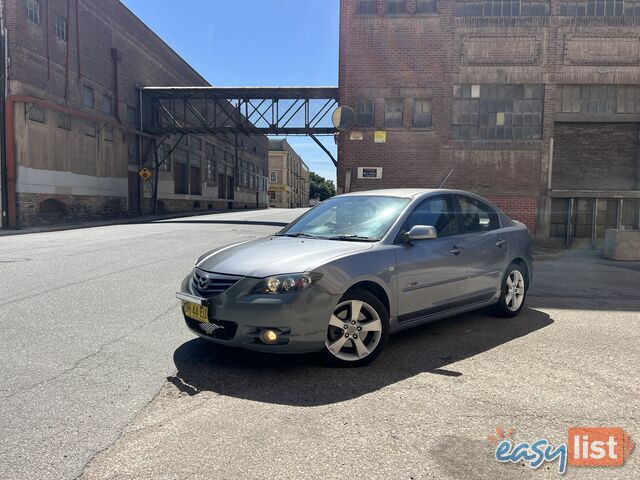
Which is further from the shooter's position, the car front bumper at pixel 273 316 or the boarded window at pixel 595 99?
the boarded window at pixel 595 99

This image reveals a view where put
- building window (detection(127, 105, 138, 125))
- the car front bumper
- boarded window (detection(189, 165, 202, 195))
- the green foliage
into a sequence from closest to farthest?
the car front bumper < building window (detection(127, 105, 138, 125)) < boarded window (detection(189, 165, 202, 195)) < the green foliage

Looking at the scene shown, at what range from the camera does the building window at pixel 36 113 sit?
21156mm

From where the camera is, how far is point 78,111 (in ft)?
80.9

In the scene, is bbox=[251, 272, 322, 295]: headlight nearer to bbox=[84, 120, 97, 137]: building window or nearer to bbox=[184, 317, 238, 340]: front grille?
bbox=[184, 317, 238, 340]: front grille

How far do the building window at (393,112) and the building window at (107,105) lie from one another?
18.0 meters

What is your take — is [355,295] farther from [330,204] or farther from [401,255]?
[330,204]

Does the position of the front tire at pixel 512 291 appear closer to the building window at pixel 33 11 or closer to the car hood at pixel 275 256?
the car hood at pixel 275 256

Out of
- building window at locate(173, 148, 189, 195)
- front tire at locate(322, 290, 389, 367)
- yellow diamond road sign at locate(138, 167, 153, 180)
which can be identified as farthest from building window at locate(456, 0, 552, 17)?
building window at locate(173, 148, 189, 195)

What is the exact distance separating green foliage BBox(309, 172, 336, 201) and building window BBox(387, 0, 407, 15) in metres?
110

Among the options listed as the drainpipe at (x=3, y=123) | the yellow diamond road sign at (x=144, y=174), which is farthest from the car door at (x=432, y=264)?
the yellow diamond road sign at (x=144, y=174)

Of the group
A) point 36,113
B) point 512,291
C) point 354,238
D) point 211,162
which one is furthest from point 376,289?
point 211,162

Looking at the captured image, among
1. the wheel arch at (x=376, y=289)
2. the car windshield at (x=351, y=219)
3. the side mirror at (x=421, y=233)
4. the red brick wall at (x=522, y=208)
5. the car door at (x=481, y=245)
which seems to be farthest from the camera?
the red brick wall at (x=522, y=208)

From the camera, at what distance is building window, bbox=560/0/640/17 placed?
16.2 meters

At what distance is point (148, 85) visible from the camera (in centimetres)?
3375
